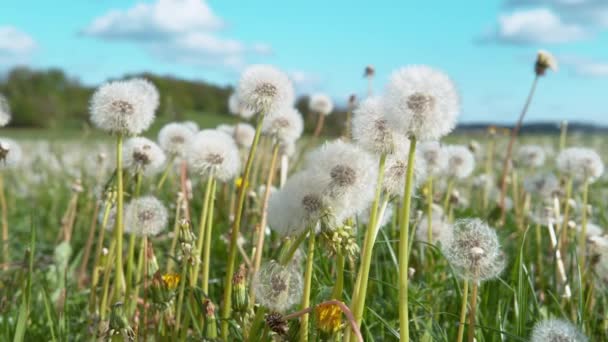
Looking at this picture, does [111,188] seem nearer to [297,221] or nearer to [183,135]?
[183,135]

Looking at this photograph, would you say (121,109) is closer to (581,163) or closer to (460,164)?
(460,164)

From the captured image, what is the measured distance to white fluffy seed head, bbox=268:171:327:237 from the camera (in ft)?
4.11

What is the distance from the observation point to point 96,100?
1.74 metres

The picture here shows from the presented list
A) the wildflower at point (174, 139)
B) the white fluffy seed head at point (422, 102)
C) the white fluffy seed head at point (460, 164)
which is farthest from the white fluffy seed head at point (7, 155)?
the white fluffy seed head at point (460, 164)

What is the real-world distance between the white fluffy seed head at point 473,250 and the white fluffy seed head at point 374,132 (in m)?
0.25

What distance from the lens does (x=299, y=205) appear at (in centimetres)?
127

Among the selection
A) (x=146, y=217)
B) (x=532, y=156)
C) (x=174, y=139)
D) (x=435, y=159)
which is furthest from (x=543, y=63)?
(x=146, y=217)

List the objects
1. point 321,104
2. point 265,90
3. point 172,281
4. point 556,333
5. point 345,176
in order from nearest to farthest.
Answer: point 345,176 < point 556,333 < point 265,90 < point 172,281 < point 321,104

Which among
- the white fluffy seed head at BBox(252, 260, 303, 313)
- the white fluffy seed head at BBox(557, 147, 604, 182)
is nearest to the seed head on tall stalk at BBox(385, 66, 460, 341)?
the white fluffy seed head at BBox(252, 260, 303, 313)

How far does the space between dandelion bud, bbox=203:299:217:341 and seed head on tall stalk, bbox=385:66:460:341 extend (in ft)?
1.63

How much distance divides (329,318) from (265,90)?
2.00 feet

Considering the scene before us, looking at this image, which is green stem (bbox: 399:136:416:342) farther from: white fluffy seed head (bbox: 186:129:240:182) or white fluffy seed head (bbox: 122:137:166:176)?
white fluffy seed head (bbox: 122:137:166:176)

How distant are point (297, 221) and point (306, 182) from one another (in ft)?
0.24

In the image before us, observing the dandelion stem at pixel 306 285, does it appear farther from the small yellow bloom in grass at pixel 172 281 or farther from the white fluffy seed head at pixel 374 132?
the small yellow bloom in grass at pixel 172 281
